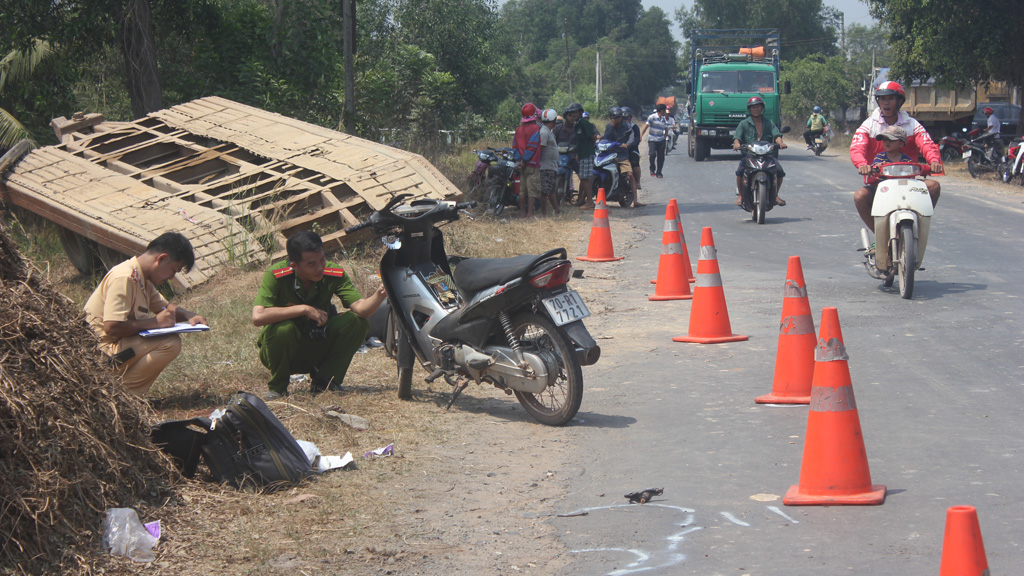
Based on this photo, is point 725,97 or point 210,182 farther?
point 725,97

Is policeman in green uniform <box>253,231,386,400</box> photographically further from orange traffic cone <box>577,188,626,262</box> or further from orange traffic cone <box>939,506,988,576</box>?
orange traffic cone <box>577,188,626,262</box>

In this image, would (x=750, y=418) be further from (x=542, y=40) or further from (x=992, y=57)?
(x=542, y=40)

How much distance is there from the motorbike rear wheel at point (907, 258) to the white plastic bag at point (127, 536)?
6.98 metres

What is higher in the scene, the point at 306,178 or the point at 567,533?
the point at 306,178

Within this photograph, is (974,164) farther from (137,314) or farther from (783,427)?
(137,314)

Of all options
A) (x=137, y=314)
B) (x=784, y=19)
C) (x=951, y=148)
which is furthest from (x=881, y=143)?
(x=784, y=19)

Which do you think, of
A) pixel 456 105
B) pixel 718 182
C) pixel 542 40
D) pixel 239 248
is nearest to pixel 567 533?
pixel 239 248

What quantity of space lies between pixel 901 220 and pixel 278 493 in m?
6.44

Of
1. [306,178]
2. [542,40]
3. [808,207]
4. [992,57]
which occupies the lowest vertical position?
[808,207]

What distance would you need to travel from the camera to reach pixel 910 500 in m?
4.12

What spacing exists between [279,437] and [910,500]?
2.84m

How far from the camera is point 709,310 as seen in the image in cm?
750

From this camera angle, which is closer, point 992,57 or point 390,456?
point 390,456

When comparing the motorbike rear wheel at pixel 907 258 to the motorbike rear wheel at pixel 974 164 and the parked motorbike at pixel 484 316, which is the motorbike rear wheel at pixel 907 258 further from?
the motorbike rear wheel at pixel 974 164
